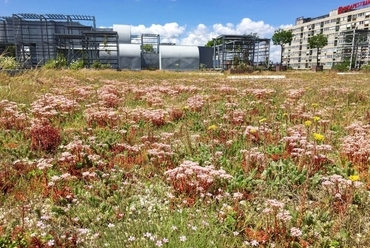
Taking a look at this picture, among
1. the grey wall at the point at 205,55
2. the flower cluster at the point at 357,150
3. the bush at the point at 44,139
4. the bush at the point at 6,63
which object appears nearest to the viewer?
the flower cluster at the point at 357,150

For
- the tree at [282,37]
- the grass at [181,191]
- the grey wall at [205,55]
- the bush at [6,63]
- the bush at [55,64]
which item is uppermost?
the tree at [282,37]

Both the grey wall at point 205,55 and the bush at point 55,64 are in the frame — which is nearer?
the bush at point 55,64

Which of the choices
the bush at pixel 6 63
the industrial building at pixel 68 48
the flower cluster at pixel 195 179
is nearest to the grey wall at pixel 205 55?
the industrial building at pixel 68 48

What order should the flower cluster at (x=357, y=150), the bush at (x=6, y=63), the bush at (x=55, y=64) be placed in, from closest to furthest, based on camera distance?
the flower cluster at (x=357, y=150)
the bush at (x=6, y=63)
the bush at (x=55, y=64)

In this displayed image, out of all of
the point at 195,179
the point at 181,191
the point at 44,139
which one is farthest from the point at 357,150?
the point at 44,139

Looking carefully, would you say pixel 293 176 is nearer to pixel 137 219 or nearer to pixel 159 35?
pixel 137 219

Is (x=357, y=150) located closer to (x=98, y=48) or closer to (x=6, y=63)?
(x=6, y=63)

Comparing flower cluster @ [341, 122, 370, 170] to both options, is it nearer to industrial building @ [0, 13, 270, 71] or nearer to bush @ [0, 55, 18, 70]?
bush @ [0, 55, 18, 70]

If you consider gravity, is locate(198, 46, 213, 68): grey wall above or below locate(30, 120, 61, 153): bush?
above

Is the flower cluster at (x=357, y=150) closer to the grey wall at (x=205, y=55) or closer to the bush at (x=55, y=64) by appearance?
the bush at (x=55, y=64)

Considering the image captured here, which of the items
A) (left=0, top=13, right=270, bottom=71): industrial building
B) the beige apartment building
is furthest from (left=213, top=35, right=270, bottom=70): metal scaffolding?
the beige apartment building

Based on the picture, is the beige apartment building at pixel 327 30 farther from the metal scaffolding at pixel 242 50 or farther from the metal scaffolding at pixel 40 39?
the metal scaffolding at pixel 40 39

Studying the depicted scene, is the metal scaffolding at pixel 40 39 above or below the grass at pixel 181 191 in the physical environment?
above

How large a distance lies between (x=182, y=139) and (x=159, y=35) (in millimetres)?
57409
